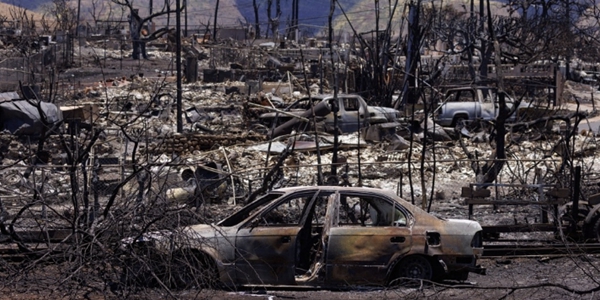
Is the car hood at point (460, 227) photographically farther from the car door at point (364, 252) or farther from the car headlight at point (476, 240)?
the car door at point (364, 252)

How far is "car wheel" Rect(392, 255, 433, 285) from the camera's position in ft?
33.1

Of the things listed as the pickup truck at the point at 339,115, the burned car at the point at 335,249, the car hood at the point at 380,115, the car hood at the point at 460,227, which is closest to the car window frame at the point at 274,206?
the burned car at the point at 335,249

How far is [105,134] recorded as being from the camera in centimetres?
2361

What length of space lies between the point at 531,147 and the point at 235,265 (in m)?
14.0

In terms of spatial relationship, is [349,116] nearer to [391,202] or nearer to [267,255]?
[391,202]

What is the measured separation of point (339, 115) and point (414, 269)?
1482 centimetres

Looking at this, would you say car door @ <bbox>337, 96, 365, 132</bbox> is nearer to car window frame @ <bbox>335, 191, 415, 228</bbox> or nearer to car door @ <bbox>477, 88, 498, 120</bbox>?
car door @ <bbox>477, 88, 498, 120</bbox>

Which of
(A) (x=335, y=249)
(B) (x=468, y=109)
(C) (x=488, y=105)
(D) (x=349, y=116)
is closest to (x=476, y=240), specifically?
(A) (x=335, y=249)

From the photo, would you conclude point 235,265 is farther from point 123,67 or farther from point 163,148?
point 123,67

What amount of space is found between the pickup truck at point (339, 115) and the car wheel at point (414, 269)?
13426 mm

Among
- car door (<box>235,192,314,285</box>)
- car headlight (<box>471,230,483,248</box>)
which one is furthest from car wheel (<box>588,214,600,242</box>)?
car door (<box>235,192,314,285</box>)

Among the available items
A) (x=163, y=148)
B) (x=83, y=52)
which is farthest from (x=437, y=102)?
(x=83, y=52)

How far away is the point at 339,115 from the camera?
24.8 metres

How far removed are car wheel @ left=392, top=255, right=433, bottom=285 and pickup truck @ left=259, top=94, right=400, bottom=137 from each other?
1343cm
